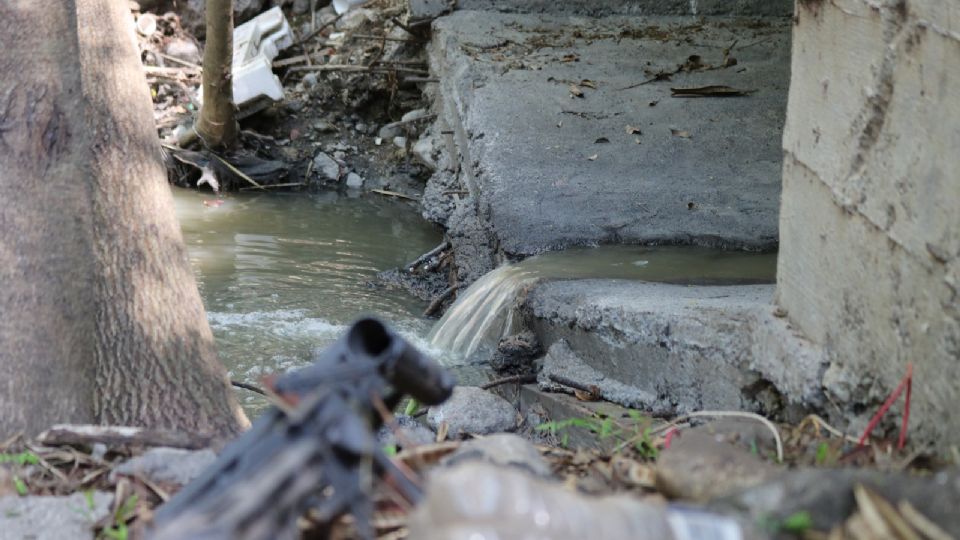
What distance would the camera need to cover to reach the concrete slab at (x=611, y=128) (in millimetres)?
5672

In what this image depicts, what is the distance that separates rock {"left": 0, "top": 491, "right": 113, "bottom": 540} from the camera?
2.45 m

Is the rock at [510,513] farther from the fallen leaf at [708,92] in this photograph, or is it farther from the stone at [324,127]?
the stone at [324,127]

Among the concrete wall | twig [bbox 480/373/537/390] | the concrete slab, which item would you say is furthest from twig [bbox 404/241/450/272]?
the concrete wall

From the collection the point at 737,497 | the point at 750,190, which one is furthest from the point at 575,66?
the point at 737,497

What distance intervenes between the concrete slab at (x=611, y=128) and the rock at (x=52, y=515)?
3.22 m

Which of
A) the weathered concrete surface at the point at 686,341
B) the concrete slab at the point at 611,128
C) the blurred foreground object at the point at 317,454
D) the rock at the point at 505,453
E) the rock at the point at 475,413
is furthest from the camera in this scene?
the concrete slab at the point at 611,128

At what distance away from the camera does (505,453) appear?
2.35 m

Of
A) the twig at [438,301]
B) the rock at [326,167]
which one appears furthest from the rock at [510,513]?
the rock at [326,167]

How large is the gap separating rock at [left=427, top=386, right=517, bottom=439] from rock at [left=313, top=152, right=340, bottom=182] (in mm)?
5065

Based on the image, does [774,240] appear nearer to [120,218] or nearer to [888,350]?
[888,350]

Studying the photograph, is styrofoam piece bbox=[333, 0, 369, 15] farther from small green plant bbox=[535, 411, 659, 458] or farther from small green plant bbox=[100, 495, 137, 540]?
small green plant bbox=[100, 495, 137, 540]

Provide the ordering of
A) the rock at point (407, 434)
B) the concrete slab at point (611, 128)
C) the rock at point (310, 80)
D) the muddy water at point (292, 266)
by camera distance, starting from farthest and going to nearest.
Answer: the rock at point (310, 80), the muddy water at point (292, 266), the concrete slab at point (611, 128), the rock at point (407, 434)

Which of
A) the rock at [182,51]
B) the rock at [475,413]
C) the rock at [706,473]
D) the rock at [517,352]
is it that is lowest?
the rock at [475,413]

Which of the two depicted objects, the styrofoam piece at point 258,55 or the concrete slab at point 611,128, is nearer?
the concrete slab at point 611,128
